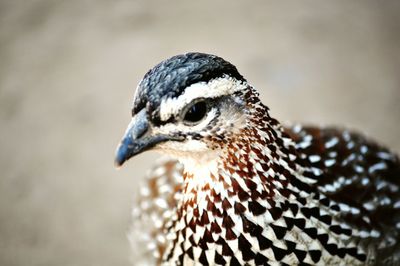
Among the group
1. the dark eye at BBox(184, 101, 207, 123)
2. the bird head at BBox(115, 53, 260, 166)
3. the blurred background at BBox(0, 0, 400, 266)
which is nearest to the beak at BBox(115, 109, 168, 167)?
the bird head at BBox(115, 53, 260, 166)

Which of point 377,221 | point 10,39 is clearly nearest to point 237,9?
point 10,39

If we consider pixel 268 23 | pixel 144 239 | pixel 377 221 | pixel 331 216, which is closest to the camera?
pixel 331 216

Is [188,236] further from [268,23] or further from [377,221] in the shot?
[268,23]

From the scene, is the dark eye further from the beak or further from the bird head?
the beak

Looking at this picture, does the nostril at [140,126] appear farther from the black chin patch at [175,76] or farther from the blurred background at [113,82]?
the blurred background at [113,82]

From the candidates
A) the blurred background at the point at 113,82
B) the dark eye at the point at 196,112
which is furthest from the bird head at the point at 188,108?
the blurred background at the point at 113,82

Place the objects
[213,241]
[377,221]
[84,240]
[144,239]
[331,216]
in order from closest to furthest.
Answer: [213,241], [331,216], [377,221], [144,239], [84,240]

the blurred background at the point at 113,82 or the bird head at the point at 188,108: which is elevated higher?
the blurred background at the point at 113,82

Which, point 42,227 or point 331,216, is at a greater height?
point 42,227
